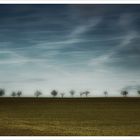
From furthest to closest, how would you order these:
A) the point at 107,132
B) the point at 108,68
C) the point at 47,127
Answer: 1. the point at 108,68
2. the point at 47,127
3. the point at 107,132

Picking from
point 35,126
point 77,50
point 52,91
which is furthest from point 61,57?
point 35,126

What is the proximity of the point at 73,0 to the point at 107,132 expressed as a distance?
1.85 m

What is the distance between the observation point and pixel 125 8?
5.75 m

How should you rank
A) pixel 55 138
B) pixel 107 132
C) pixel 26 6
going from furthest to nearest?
pixel 26 6
pixel 107 132
pixel 55 138

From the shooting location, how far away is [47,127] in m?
5.54

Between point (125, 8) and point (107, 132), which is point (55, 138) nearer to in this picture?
point (107, 132)

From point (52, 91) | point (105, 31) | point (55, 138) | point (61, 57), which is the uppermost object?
point (105, 31)

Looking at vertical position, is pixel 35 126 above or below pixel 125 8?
below

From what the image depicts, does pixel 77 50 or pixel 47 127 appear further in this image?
pixel 77 50

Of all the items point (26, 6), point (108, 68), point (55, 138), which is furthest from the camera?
point (108, 68)

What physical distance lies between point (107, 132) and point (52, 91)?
82.0 inches

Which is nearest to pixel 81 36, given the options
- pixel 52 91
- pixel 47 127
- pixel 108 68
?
pixel 108 68

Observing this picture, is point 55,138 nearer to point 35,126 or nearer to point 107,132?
point 107,132

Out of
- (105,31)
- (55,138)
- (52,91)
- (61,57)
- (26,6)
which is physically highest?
(26,6)
